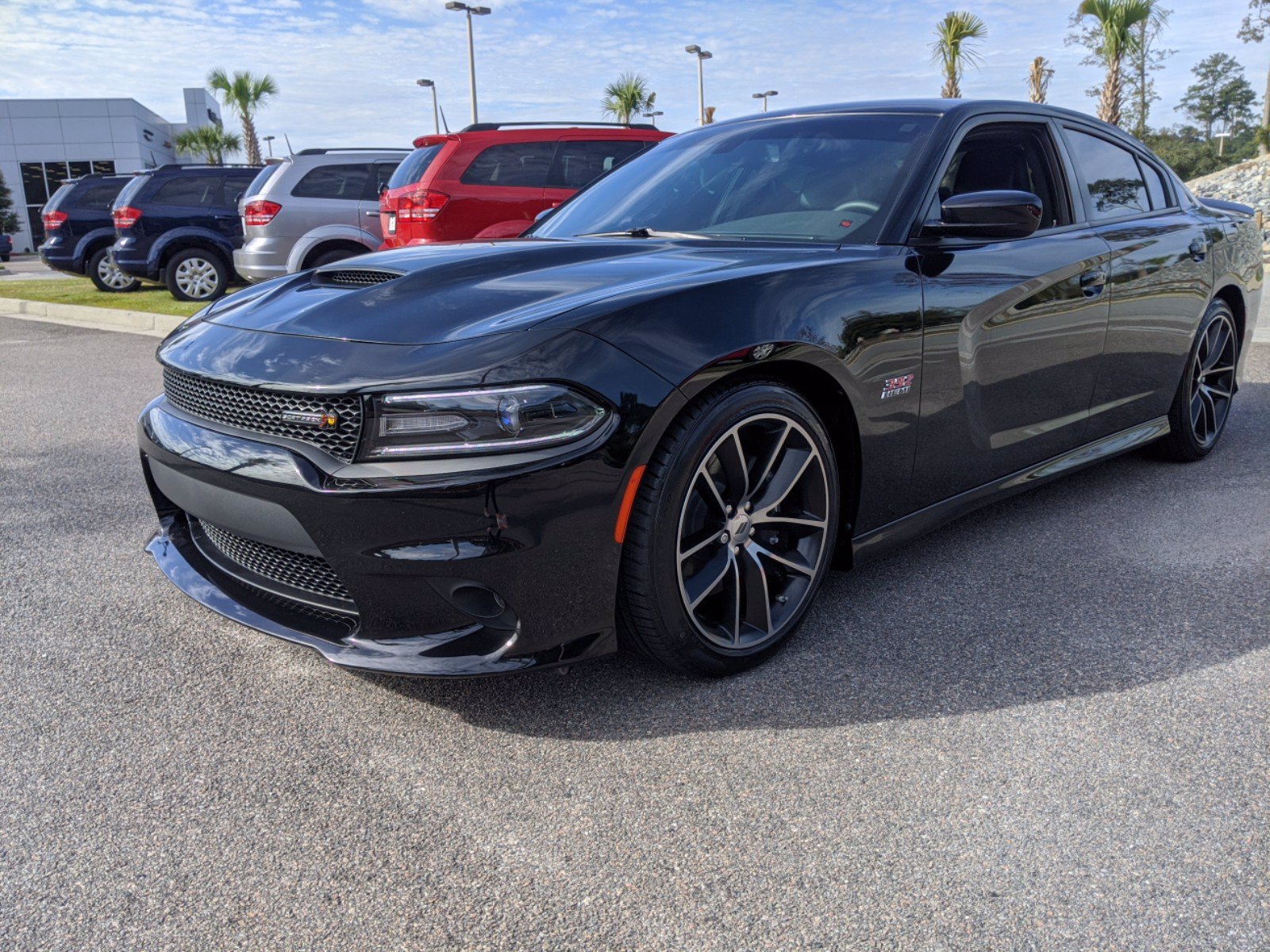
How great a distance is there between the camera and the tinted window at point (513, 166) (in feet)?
31.9

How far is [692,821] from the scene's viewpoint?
7.39 feet

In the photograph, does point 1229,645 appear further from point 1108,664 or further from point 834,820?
point 834,820

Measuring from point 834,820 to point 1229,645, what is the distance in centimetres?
153

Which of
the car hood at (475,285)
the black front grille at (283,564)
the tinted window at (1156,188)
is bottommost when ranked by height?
the black front grille at (283,564)

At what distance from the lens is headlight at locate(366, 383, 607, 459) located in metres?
2.35

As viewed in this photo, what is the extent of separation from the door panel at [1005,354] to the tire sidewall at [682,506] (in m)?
0.52

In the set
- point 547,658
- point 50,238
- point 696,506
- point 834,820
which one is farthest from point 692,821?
point 50,238

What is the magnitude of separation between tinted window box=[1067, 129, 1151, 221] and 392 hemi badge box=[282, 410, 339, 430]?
3069mm

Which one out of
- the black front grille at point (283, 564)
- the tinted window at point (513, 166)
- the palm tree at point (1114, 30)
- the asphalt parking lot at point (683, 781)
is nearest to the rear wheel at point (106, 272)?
the tinted window at point (513, 166)

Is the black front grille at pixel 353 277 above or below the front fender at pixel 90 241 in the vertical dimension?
above

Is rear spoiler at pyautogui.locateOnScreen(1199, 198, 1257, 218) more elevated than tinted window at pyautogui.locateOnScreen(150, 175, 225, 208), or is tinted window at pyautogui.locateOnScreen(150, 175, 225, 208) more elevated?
tinted window at pyautogui.locateOnScreen(150, 175, 225, 208)

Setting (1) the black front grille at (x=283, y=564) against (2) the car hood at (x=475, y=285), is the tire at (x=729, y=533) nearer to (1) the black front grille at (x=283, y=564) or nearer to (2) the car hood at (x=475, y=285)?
(2) the car hood at (x=475, y=285)

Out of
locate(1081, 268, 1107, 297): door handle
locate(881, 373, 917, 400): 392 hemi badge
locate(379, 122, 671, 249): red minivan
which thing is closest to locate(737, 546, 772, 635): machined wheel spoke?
locate(881, 373, 917, 400): 392 hemi badge

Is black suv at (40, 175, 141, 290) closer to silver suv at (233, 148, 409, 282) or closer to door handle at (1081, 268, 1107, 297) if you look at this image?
silver suv at (233, 148, 409, 282)
